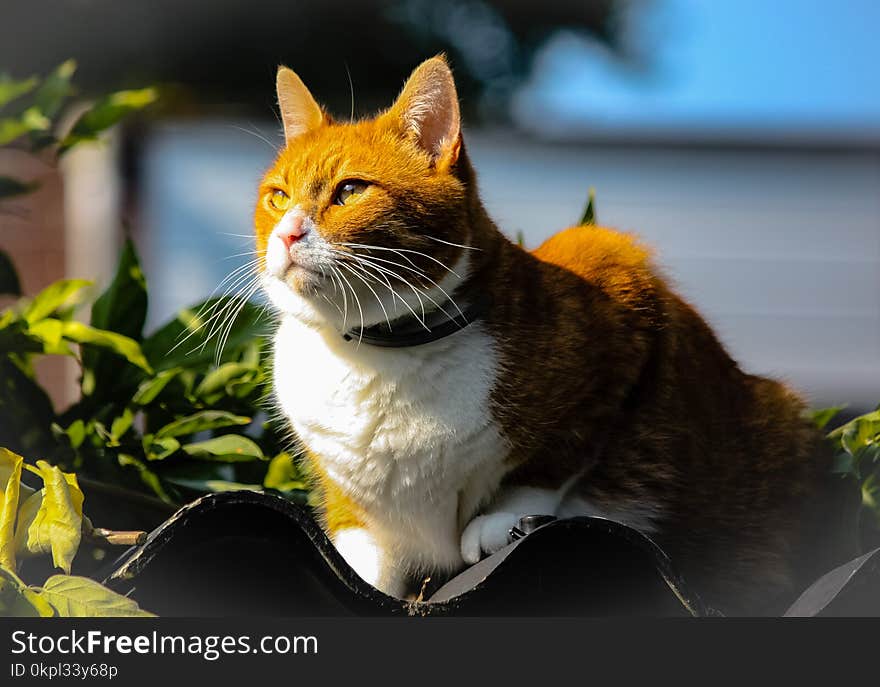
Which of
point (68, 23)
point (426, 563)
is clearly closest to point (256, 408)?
point (426, 563)

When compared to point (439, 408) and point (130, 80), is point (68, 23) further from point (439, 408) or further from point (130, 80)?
point (439, 408)

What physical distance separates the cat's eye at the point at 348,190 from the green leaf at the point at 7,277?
798mm

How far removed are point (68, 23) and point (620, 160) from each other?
2.69 metres

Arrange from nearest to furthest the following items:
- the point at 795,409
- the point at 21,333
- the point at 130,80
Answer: the point at 795,409, the point at 21,333, the point at 130,80

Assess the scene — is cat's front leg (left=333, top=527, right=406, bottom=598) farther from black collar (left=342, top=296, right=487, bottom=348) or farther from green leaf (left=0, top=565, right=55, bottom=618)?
green leaf (left=0, top=565, right=55, bottom=618)

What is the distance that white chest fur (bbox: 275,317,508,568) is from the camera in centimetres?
107

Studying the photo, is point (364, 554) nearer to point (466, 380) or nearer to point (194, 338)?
point (466, 380)

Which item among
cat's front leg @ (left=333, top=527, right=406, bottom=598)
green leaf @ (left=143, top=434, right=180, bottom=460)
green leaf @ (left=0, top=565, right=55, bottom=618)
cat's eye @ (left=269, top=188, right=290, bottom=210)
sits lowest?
cat's front leg @ (left=333, top=527, right=406, bottom=598)

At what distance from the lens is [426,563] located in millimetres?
1176

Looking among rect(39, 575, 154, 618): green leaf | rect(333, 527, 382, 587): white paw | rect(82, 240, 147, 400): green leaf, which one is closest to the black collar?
rect(333, 527, 382, 587): white paw

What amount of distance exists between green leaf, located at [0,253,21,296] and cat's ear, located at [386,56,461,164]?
2.68 ft

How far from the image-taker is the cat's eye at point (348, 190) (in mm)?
1099

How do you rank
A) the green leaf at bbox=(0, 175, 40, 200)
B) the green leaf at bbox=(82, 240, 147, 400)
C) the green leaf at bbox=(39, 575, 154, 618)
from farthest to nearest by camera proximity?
the green leaf at bbox=(0, 175, 40, 200), the green leaf at bbox=(82, 240, 147, 400), the green leaf at bbox=(39, 575, 154, 618)

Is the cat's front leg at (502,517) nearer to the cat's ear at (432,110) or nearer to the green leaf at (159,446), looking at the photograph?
the cat's ear at (432,110)
